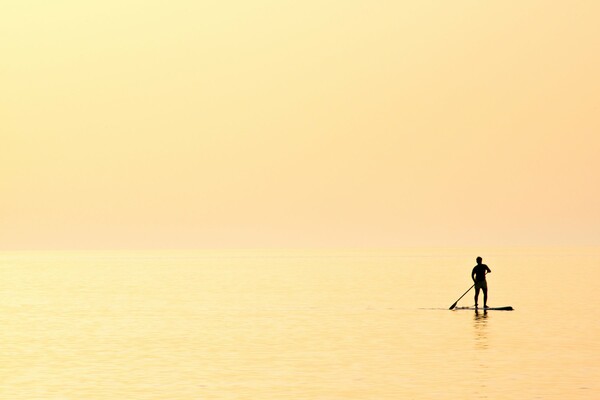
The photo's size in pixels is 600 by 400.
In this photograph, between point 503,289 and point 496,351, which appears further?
point 503,289

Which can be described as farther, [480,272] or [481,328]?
[480,272]

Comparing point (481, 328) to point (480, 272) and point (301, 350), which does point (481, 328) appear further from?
point (301, 350)

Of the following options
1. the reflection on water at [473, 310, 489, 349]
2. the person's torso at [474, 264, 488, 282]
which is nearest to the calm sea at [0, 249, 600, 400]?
the reflection on water at [473, 310, 489, 349]

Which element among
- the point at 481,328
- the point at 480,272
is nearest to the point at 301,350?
the point at 481,328

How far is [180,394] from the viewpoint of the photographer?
26.0 metres

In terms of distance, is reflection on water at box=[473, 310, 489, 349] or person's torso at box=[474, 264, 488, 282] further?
person's torso at box=[474, 264, 488, 282]

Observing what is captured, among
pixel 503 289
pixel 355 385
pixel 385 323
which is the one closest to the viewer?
pixel 355 385

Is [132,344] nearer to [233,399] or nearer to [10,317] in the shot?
[233,399]

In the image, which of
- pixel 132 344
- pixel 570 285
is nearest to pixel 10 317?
pixel 132 344

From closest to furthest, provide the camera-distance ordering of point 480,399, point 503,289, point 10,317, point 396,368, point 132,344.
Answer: point 480,399 < point 396,368 < point 132,344 < point 10,317 < point 503,289

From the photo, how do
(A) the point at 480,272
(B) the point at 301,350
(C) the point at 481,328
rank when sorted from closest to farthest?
(B) the point at 301,350 < (C) the point at 481,328 < (A) the point at 480,272

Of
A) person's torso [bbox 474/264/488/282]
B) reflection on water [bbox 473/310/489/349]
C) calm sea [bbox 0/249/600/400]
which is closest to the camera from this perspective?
calm sea [bbox 0/249/600/400]

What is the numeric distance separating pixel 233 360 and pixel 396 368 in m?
5.04

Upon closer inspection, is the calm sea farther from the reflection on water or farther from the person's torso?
the person's torso
